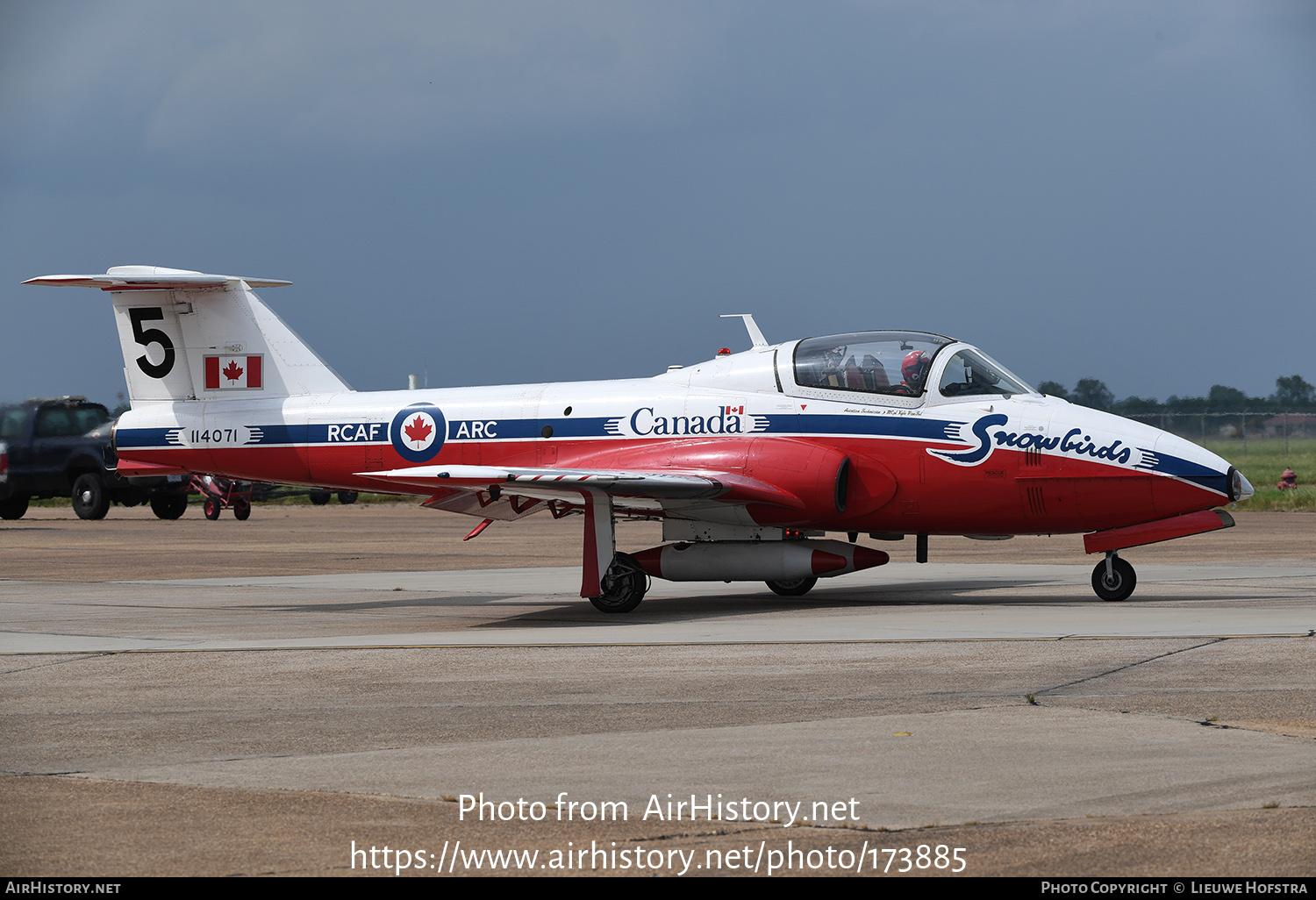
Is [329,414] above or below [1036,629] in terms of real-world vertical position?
above

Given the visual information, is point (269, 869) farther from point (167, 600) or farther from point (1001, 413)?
point (167, 600)

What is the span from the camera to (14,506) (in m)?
36.1

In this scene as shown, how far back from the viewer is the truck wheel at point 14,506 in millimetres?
35562

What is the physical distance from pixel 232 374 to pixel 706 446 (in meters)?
6.18

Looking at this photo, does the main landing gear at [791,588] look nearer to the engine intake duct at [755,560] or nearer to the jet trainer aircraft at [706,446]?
the jet trainer aircraft at [706,446]

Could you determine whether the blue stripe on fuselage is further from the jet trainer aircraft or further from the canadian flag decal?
the canadian flag decal

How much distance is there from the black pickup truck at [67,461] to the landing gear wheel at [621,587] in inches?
931

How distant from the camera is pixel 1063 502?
48.1ft

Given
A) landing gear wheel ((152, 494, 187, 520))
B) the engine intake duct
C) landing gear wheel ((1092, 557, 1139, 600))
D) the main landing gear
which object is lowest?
landing gear wheel ((152, 494, 187, 520))

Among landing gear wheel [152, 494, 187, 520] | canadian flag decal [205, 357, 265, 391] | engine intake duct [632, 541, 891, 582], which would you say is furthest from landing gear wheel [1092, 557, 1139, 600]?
landing gear wheel [152, 494, 187, 520]

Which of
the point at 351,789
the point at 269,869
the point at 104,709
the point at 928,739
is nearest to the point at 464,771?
the point at 351,789

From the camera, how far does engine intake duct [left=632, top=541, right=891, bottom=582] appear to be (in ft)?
50.8

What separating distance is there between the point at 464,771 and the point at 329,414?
422 inches

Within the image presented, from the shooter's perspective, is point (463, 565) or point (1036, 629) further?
point (463, 565)
